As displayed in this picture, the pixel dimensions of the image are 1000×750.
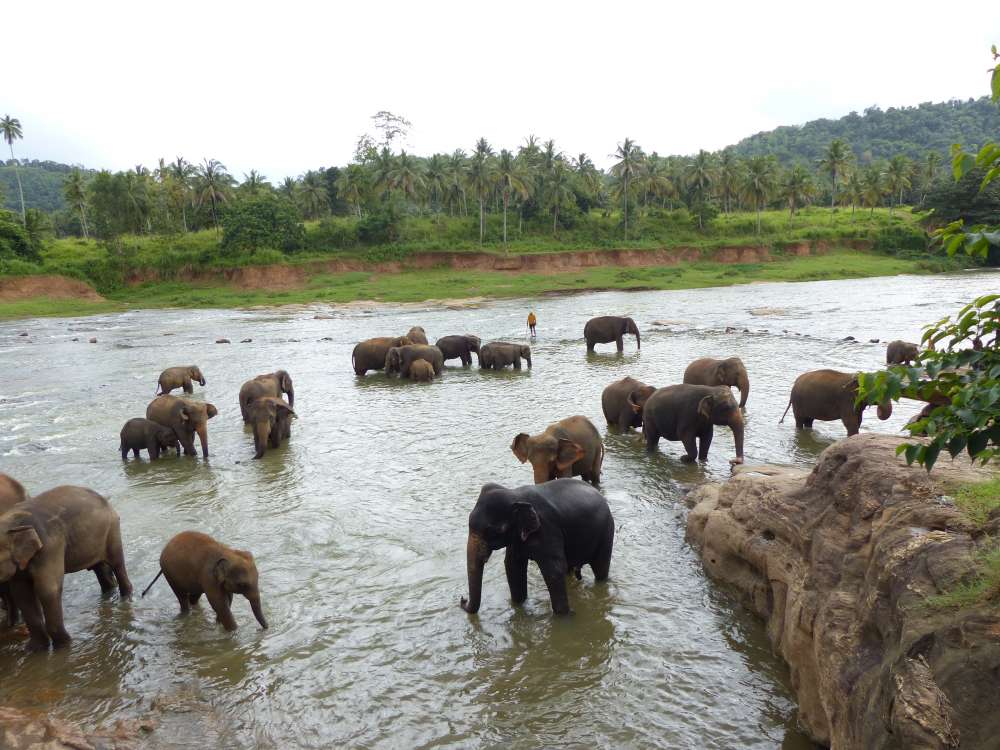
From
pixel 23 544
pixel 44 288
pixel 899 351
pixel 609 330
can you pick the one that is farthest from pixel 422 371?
pixel 44 288

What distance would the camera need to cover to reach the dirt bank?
174 ft

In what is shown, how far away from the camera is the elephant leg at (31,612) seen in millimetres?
6227

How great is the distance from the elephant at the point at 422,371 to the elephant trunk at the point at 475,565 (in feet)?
44.7

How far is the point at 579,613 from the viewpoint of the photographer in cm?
672

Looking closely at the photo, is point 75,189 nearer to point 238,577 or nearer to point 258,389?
point 258,389

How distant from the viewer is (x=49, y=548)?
20.6 ft

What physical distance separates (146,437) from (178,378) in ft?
23.0

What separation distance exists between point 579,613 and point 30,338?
37945 millimetres

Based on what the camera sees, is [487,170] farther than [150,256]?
Yes

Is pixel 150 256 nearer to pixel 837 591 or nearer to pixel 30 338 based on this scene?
pixel 30 338

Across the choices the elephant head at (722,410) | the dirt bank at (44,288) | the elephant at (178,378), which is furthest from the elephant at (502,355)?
the dirt bank at (44,288)

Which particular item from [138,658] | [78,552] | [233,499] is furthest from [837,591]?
[233,499]

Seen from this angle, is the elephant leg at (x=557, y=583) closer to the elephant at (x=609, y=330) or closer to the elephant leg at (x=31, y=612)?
the elephant leg at (x=31, y=612)

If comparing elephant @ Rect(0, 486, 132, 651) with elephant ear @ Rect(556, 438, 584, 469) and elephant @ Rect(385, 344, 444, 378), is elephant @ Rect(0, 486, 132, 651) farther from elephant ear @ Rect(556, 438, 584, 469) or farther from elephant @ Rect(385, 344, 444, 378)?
elephant @ Rect(385, 344, 444, 378)
